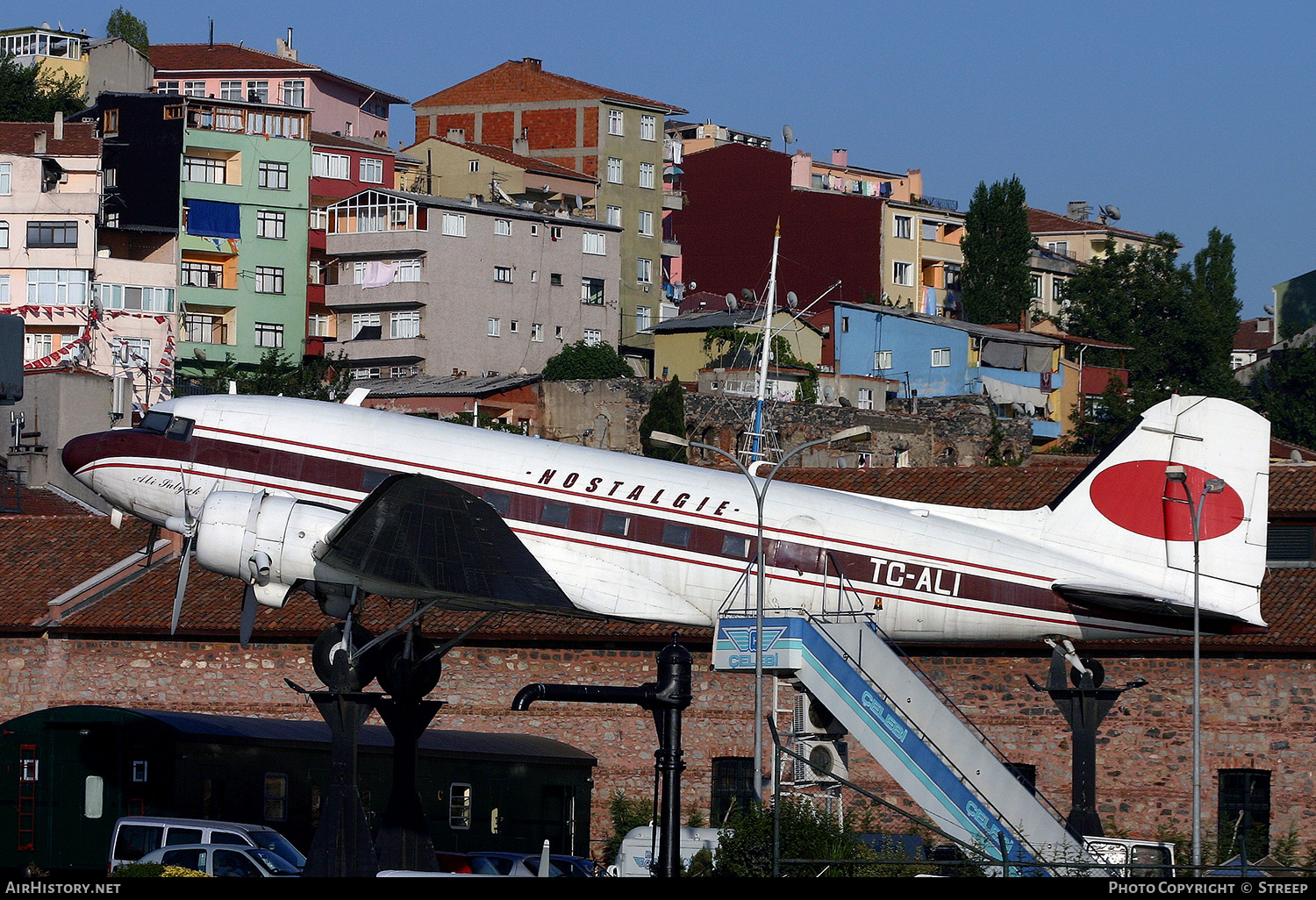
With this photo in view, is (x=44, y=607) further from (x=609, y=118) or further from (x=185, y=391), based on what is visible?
(x=609, y=118)

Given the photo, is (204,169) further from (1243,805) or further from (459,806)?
(1243,805)

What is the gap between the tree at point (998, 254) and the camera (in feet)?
382

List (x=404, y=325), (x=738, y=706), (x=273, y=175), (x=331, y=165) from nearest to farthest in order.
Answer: (x=738, y=706)
(x=273, y=175)
(x=404, y=325)
(x=331, y=165)

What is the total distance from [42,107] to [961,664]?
89.1 m

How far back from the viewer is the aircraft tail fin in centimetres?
3516

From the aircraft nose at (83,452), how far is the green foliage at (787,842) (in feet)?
49.2

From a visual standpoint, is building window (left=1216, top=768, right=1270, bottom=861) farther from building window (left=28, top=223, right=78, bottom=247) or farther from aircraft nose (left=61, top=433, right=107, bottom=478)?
building window (left=28, top=223, right=78, bottom=247)

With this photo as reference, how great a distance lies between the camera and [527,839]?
4703cm

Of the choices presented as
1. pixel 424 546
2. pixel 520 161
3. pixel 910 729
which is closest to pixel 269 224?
pixel 520 161

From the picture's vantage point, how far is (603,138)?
124m

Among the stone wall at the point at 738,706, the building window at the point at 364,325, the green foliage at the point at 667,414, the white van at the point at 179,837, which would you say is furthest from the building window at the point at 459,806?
the building window at the point at 364,325

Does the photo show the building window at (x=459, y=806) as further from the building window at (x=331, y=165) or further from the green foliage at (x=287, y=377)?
the building window at (x=331, y=165)

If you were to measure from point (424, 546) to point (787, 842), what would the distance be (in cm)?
1011

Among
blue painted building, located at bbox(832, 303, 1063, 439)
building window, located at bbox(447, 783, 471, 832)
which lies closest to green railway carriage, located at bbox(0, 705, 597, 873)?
building window, located at bbox(447, 783, 471, 832)
